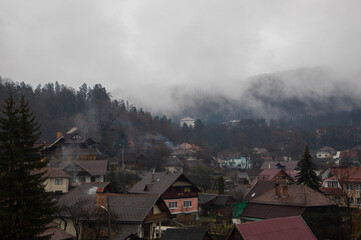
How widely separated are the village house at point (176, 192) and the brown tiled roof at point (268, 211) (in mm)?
11706

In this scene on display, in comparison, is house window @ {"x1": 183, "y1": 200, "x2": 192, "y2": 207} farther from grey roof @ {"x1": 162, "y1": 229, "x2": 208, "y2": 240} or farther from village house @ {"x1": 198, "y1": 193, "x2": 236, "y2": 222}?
grey roof @ {"x1": 162, "y1": 229, "x2": 208, "y2": 240}

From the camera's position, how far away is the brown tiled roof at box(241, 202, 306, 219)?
37.3m

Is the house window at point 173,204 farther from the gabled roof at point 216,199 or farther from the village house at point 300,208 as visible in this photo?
the village house at point 300,208

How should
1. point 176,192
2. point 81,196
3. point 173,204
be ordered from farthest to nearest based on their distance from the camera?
point 176,192 → point 173,204 → point 81,196

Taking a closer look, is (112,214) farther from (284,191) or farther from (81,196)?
(284,191)

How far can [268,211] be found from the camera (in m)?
39.9

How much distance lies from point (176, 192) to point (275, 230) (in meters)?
28.9

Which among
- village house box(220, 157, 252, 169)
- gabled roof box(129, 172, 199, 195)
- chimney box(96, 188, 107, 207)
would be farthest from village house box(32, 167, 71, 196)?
village house box(220, 157, 252, 169)

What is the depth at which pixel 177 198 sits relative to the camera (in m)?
53.8

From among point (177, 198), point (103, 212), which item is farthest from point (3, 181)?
point (177, 198)

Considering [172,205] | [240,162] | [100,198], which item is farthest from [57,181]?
[240,162]

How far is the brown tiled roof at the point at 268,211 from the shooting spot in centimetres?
3731

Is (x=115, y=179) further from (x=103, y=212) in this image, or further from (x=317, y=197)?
(x=317, y=197)

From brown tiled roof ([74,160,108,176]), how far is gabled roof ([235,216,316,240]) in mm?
39937
